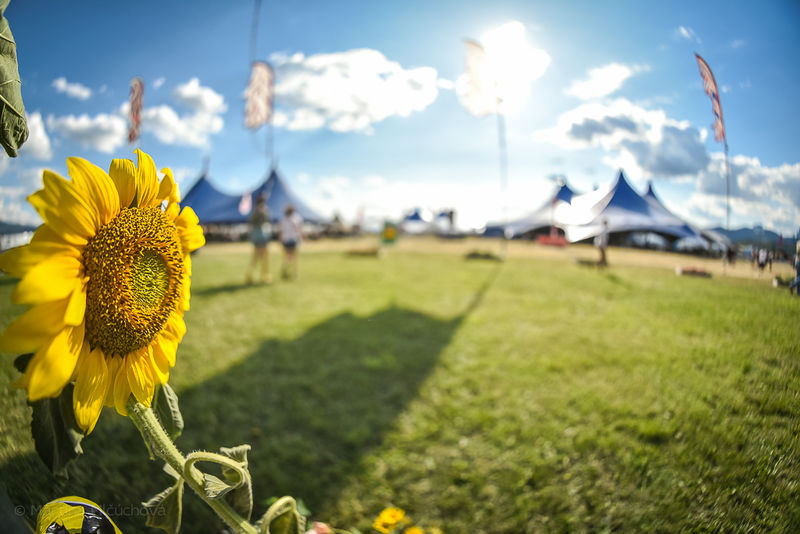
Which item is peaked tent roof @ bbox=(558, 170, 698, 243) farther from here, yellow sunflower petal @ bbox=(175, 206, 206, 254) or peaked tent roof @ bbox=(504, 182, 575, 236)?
yellow sunflower petal @ bbox=(175, 206, 206, 254)

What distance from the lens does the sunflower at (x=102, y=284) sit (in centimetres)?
36

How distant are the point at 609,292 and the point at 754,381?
58cm

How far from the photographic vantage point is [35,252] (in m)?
0.37

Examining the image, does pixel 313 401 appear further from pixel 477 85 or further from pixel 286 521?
pixel 477 85

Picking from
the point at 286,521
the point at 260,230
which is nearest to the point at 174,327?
the point at 286,521

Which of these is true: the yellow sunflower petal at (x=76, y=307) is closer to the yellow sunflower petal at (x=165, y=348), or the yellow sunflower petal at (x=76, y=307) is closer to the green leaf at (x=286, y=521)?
the yellow sunflower petal at (x=165, y=348)

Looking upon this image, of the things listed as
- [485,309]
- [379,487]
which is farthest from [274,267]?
[379,487]

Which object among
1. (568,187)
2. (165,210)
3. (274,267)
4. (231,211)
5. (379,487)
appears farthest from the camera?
(274,267)

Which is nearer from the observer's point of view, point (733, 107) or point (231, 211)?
point (733, 107)

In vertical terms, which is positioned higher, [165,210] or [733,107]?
[733,107]

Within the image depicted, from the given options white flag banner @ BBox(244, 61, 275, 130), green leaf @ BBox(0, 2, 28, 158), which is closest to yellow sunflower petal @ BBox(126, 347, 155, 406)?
green leaf @ BBox(0, 2, 28, 158)

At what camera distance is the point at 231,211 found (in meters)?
1.06

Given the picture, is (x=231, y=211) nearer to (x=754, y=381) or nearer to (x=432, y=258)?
(x=754, y=381)

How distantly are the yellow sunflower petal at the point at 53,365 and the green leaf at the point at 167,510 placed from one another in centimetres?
25
